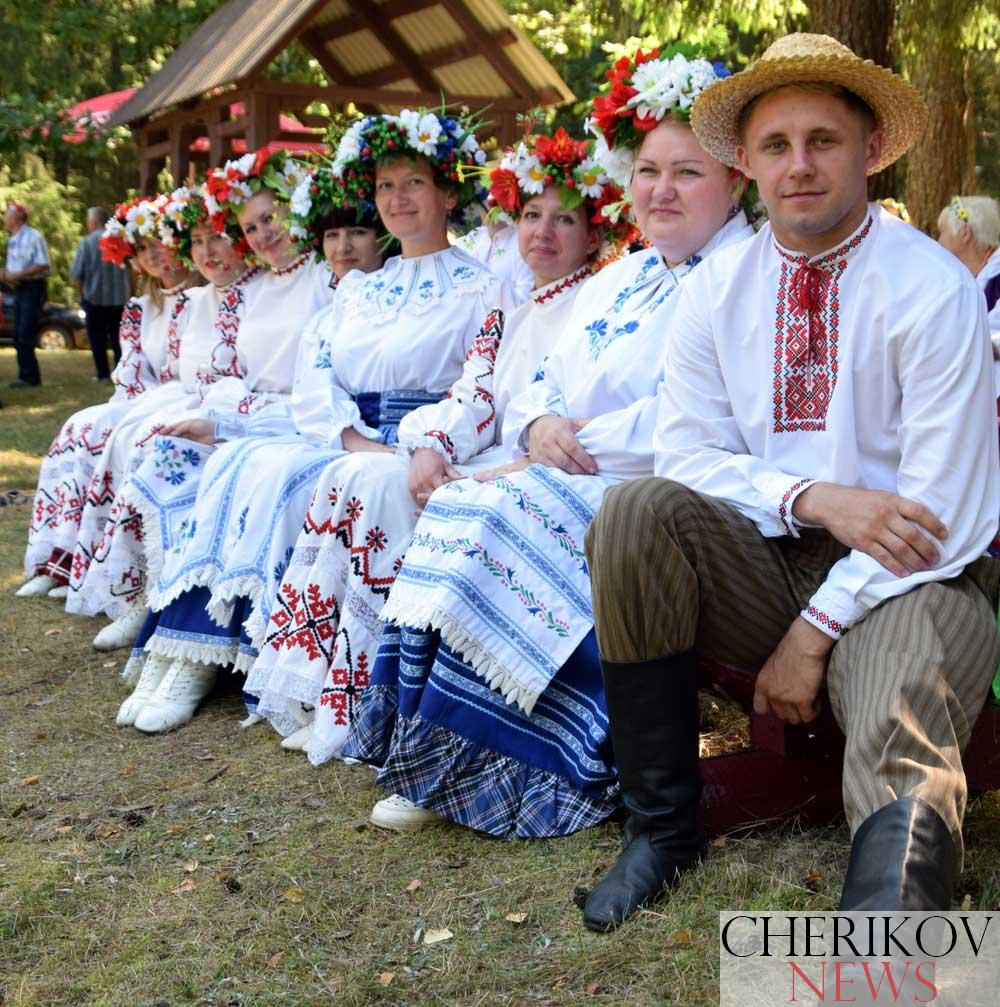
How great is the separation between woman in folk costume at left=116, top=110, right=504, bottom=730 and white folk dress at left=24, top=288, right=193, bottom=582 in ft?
5.03

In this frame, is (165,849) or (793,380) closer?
(793,380)

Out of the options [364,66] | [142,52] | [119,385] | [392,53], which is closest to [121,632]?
[119,385]

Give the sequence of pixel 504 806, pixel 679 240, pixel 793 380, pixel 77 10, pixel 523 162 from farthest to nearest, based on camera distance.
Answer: pixel 77 10 → pixel 523 162 → pixel 679 240 → pixel 504 806 → pixel 793 380

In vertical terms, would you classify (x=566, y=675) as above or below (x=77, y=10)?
below

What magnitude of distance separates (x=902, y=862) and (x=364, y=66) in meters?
9.57

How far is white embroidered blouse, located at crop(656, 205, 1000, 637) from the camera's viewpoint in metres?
2.54

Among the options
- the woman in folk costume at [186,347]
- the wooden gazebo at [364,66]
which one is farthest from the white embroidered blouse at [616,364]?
the wooden gazebo at [364,66]

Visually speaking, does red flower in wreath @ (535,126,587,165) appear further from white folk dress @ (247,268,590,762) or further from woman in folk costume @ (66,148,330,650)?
woman in folk costume @ (66,148,330,650)

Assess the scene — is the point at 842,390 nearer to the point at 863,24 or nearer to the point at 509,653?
the point at 509,653

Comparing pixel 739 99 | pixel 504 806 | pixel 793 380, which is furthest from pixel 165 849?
pixel 739 99

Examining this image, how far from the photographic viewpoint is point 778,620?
2.71 m

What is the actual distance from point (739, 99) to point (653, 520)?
965 mm

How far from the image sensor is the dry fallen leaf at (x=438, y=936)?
2.72 m

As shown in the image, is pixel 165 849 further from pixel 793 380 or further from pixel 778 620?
pixel 793 380
